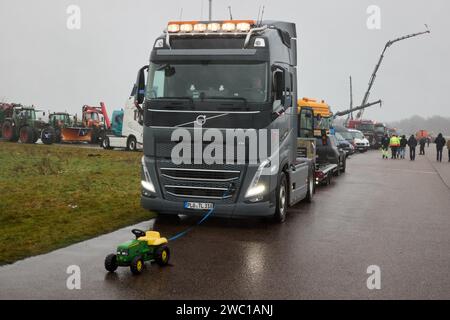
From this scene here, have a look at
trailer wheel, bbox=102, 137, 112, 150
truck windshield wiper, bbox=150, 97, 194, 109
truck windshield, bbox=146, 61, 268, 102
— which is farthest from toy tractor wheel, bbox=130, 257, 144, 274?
trailer wheel, bbox=102, 137, 112, 150

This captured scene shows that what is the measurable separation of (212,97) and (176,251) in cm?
281

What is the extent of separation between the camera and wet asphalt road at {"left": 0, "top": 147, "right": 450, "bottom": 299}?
5.85 meters

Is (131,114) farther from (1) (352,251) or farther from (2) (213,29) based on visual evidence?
(1) (352,251)

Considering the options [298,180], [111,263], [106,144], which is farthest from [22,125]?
[111,263]

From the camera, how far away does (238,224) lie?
10.4 metres

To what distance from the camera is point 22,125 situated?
122ft

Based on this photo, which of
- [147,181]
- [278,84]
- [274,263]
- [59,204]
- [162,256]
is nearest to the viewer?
[162,256]

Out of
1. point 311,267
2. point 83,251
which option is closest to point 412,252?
point 311,267

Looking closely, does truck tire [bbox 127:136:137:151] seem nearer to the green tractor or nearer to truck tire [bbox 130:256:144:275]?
the green tractor

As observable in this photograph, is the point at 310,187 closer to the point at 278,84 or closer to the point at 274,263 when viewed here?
the point at 278,84

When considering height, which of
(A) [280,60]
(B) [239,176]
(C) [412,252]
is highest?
(A) [280,60]

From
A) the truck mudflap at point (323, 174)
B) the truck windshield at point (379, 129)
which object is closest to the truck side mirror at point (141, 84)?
the truck mudflap at point (323, 174)

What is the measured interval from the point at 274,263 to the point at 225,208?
2310mm
